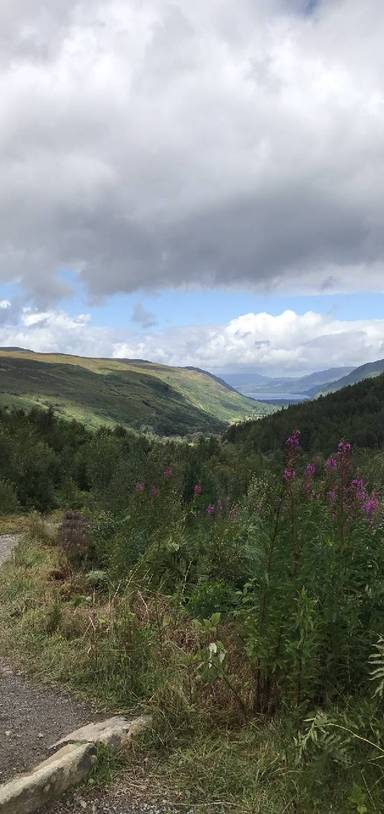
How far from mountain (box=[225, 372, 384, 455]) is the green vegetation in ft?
262

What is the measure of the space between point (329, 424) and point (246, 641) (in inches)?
4190

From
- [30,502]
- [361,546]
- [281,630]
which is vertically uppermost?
[361,546]

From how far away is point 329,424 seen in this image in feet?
353

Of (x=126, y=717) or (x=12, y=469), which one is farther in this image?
(x=12, y=469)

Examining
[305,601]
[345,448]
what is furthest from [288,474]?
[305,601]

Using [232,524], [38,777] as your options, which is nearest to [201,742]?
[38,777]

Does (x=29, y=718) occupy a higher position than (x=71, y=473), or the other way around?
(x=71, y=473)

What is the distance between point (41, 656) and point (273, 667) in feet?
10.2

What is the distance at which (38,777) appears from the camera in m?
3.79

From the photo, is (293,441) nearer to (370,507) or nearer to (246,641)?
(246,641)

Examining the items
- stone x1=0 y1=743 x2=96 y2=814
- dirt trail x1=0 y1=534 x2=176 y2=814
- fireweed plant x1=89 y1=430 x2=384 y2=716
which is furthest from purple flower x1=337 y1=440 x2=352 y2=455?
stone x1=0 y1=743 x2=96 y2=814

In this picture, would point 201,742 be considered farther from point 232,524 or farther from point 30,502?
point 30,502

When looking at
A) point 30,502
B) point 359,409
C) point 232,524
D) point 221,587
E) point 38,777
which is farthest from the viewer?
point 359,409

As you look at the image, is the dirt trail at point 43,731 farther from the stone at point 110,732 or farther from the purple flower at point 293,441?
the purple flower at point 293,441
